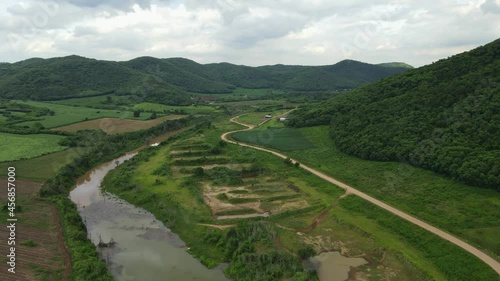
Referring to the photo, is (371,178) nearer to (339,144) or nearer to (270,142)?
(339,144)

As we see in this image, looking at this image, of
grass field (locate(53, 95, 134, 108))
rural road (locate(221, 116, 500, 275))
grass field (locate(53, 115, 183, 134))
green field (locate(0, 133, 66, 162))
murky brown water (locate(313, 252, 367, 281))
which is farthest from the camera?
grass field (locate(53, 95, 134, 108))

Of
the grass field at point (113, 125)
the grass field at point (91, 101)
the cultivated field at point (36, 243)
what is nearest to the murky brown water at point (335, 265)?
the cultivated field at point (36, 243)

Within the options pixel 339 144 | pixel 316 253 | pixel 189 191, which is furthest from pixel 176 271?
pixel 339 144

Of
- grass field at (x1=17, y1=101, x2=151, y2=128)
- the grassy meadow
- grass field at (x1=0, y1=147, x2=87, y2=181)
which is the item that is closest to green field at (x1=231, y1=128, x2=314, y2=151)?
A: the grassy meadow

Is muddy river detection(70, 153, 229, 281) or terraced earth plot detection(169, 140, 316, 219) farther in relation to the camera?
terraced earth plot detection(169, 140, 316, 219)

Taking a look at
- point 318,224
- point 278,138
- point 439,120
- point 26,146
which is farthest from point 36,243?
point 439,120

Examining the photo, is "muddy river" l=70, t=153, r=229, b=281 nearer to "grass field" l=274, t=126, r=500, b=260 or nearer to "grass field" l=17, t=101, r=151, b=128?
"grass field" l=274, t=126, r=500, b=260
